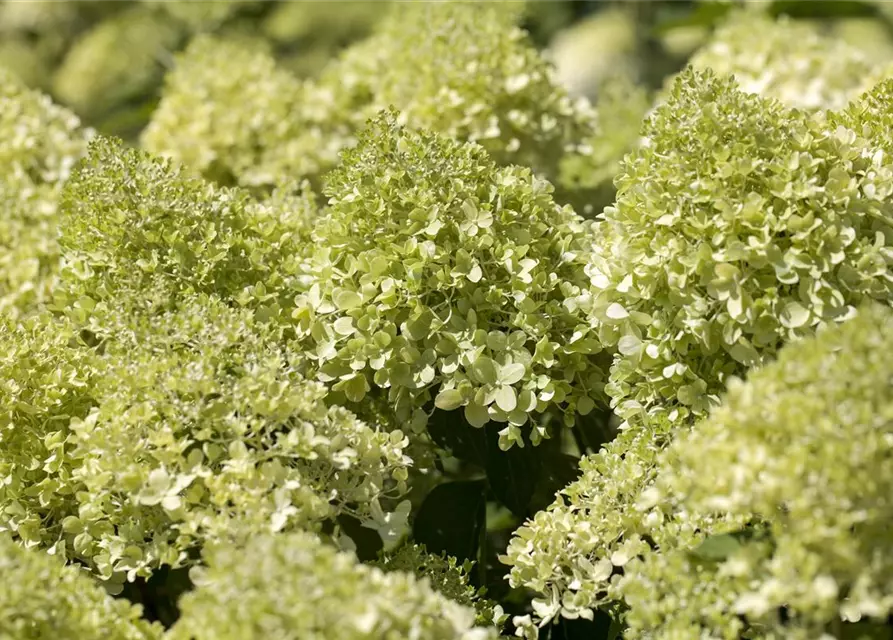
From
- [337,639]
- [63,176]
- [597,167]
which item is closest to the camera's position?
[337,639]

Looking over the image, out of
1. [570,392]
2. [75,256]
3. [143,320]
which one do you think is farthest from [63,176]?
[570,392]

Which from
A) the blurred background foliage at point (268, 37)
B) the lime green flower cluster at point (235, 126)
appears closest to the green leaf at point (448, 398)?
the lime green flower cluster at point (235, 126)

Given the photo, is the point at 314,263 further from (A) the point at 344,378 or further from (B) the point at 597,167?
(B) the point at 597,167

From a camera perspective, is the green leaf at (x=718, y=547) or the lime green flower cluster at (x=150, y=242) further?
the lime green flower cluster at (x=150, y=242)

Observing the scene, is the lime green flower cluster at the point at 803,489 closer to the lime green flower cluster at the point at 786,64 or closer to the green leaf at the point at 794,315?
the green leaf at the point at 794,315

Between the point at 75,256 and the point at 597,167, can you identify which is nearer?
the point at 75,256

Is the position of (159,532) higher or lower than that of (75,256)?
lower

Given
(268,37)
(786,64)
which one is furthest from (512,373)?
(268,37)
